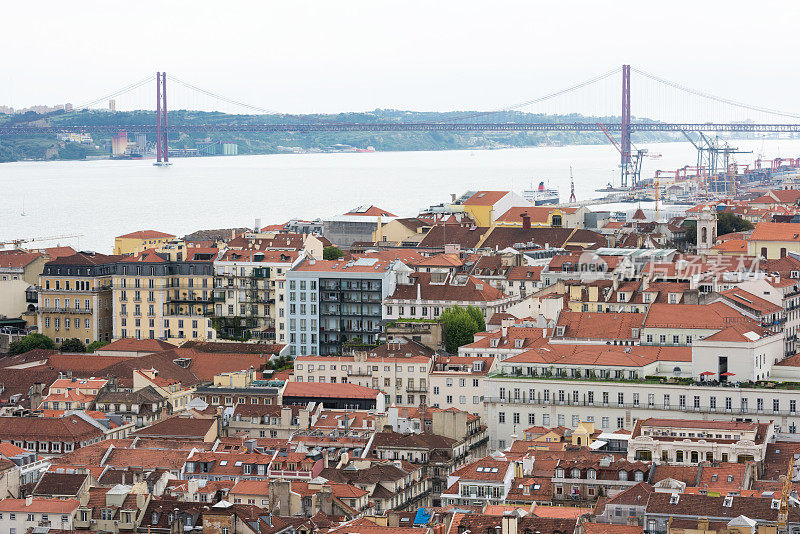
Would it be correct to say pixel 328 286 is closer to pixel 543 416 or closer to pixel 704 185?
pixel 543 416

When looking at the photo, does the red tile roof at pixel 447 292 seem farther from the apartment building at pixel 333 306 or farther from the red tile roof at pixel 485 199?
the red tile roof at pixel 485 199

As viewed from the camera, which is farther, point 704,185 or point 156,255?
point 704,185

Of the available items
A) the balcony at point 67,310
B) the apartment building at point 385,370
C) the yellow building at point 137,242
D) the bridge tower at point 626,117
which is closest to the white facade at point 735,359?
the apartment building at point 385,370

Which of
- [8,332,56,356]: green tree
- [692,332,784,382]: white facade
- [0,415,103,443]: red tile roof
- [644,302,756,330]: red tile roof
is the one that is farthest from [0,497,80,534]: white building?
[8,332,56,356]: green tree

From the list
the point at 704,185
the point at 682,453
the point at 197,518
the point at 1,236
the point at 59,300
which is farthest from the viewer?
the point at 704,185

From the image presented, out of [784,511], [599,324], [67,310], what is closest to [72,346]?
[67,310]

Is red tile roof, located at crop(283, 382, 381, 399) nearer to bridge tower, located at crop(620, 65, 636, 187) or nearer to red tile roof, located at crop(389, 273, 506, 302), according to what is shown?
red tile roof, located at crop(389, 273, 506, 302)

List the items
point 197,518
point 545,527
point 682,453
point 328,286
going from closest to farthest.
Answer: point 545,527
point 197,518
point 682,453
point 328,286

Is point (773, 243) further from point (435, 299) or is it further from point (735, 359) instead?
point (735, 359)

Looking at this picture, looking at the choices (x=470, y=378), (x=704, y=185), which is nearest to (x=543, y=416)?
(x=470, y=378)
